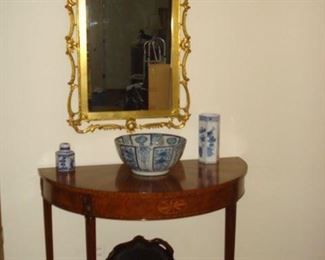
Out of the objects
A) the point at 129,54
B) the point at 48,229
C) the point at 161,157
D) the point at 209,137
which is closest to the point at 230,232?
the point at 209,137

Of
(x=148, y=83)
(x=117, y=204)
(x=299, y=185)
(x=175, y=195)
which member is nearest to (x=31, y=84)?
(x=148, y=83)

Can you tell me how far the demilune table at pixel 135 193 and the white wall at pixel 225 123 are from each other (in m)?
0.16

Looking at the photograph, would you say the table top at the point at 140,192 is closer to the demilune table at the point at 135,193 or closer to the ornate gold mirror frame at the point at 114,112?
the demilune table at the point at 135,193

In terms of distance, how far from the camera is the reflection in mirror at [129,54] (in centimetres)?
190

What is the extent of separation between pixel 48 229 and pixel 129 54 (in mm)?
849

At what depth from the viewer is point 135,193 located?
1.61 meters

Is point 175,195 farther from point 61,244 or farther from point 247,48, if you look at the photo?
point 247,48

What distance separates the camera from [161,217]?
1638mm

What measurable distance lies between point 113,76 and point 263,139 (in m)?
0.83

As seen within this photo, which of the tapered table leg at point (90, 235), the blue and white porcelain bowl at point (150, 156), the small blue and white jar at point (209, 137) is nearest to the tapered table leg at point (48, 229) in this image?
the tapered table leg at point (90, 235)

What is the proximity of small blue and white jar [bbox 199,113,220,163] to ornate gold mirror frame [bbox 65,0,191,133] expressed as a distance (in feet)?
0.41

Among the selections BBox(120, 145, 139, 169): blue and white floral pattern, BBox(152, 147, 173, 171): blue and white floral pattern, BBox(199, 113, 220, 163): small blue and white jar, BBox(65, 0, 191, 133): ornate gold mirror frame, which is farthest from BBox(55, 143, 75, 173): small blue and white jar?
BBox(199, 113, 220, 163): small blue and white jar

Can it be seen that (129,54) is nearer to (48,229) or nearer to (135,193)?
(135,193)

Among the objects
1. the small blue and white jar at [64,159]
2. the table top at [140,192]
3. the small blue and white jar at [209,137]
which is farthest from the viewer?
the small blue and white jar at [209,137]
